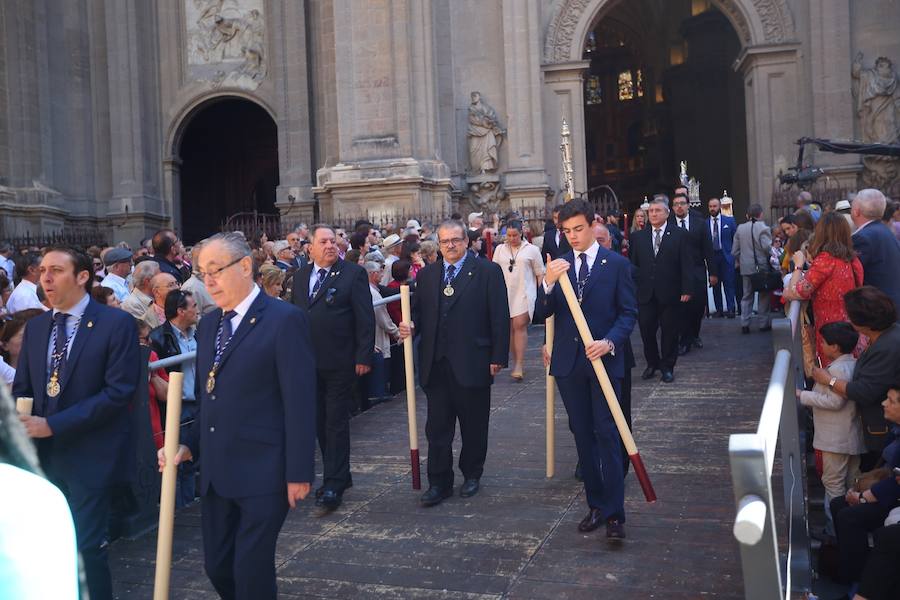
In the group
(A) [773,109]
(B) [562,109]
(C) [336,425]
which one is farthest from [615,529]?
(A) [773,109]

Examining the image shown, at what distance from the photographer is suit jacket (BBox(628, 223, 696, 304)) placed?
11.2m

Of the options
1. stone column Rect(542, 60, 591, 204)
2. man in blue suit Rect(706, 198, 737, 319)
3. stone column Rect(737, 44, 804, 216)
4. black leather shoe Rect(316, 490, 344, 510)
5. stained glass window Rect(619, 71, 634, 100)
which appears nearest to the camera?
black leather shoe Rect(316, 490, 344, 510)

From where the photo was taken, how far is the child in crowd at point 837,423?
671 centimetres

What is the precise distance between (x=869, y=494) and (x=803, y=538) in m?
0.80

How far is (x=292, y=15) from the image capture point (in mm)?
24703

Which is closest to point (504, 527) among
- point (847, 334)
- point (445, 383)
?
point (445, 383)

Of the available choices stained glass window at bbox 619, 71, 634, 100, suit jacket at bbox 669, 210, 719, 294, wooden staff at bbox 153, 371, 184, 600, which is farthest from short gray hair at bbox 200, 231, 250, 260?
stained glass window at bbox 619, 71, 634, 100

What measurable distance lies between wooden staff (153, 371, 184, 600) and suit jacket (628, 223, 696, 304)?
25.1ft

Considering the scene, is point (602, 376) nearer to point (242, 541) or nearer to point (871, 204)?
point (242, 541)

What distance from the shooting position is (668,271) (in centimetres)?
1125

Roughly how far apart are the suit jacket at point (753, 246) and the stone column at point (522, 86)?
929 cm

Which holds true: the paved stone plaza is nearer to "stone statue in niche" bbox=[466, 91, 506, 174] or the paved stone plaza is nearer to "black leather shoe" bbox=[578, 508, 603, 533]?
"black leather shoe" bbox=[578, 508, 603, 533]

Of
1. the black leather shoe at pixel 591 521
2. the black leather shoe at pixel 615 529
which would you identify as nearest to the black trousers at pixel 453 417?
the black leather shoe at pixel 591 521

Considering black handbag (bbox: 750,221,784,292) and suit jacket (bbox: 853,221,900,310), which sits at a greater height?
suit jacket (bbox: 853,221,900,310)
